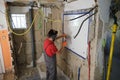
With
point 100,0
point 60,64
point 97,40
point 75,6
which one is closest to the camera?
point 100,0

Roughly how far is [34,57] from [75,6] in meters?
2.15

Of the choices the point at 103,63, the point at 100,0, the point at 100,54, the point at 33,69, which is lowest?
the point at 33,69

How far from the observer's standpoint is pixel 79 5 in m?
2.25

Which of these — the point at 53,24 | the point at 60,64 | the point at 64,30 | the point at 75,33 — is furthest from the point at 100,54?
the point at 53,24

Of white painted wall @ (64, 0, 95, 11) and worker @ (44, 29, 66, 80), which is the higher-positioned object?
white painted wall @ (64, 0, 95, 11)

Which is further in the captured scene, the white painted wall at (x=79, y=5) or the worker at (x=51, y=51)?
the worker at (x=51, y=51)

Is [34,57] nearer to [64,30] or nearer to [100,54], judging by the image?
[64,30]

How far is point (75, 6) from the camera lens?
7.89 ft

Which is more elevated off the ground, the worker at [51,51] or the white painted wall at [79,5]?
the white painted wall at [79,5]

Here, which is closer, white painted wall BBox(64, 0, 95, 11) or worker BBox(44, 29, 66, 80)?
white painted wall BBox(64, 0, 95, 11)

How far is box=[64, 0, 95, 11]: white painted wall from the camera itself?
1922 millimetres

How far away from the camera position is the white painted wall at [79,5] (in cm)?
192

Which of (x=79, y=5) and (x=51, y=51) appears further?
(x=51, y=51)

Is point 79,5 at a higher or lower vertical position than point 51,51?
higher
